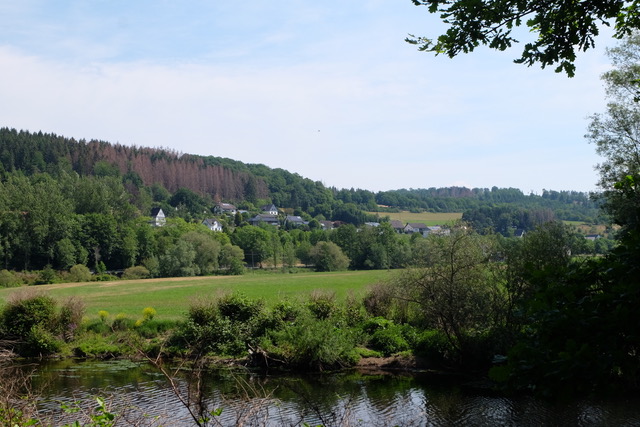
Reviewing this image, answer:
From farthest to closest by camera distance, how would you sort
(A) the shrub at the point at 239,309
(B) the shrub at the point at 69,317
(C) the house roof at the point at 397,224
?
1. (C) the house roof at the point at 397,224
2. (B) the shrub at the point at 69,317
3. (A) the shrub at the point at 239,309

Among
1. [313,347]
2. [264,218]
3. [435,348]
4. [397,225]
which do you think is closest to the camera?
[313,347]

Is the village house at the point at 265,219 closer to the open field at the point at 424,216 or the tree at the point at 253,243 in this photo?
the open field at the point at 424,216

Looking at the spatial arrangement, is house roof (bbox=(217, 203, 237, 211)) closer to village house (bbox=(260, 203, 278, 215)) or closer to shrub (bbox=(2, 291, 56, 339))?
village house (bbox=(260, 203, 278, 215))

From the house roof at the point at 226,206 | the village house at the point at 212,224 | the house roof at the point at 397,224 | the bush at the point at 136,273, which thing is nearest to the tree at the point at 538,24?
the bush at the point at 136,273

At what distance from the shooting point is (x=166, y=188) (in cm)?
16175

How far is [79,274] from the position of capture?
74.0 metres

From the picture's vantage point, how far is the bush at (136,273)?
79.2 metres

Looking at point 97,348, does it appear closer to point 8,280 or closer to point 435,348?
point 435,348

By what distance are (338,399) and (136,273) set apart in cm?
6480

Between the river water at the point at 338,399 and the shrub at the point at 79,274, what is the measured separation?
49021 mm

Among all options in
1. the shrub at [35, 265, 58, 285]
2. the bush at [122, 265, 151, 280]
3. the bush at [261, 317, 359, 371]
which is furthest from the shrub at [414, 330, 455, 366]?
the bush at [122, 265, 151, 280]

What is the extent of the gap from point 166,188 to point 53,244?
3261 inches

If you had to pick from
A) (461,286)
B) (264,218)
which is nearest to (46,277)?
(461,286)

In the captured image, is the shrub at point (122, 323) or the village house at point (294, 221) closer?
the shrub at point (122, 323)
